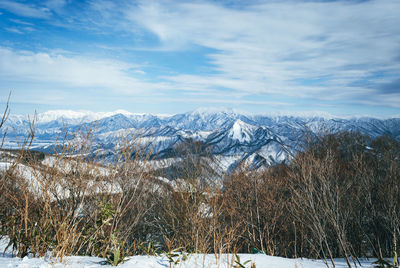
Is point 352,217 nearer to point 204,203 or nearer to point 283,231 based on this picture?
point 283,231

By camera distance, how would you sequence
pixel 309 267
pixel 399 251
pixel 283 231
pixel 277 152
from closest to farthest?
pixel 309 267, pixel 399 251, pixel 283 231, pixel 277 152

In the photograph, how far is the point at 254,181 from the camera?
54.4 ft

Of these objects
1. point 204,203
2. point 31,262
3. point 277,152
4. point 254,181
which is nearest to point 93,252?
point 31,262

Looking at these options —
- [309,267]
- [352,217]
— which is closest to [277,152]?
[352,217]

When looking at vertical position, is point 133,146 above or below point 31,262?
above

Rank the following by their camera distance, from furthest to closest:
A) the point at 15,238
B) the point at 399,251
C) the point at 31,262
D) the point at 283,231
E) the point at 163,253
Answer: the point at 283,231 < the point at 399,251 < the point at 163,253 < the point at 15,238 < the point at 31,262

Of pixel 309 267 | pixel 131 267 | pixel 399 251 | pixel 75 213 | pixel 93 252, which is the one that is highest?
pixel 75 213

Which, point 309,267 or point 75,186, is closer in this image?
point 75,186

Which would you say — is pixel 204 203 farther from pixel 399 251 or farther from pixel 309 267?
pixel 399 251

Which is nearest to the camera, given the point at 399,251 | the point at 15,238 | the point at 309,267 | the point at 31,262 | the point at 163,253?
the point at 31,262

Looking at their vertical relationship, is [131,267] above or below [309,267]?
above

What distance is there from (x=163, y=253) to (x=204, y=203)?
6.32m

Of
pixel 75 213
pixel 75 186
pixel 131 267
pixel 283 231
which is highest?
pixel 75 186

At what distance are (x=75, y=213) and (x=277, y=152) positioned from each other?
176 metres
